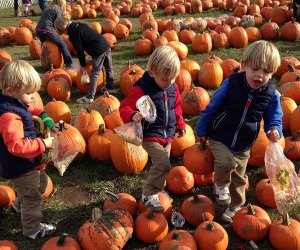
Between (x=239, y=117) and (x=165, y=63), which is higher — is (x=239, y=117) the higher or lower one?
the lower one

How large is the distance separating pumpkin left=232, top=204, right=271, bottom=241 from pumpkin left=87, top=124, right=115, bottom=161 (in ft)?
7.24

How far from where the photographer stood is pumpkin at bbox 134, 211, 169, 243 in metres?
3.79

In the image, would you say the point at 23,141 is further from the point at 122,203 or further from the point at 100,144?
the point at 100,144

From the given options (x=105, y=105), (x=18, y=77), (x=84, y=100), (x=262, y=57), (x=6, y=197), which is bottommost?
(x=6, y=197)

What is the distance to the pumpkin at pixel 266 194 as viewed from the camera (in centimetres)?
426

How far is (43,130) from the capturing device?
12.6ft

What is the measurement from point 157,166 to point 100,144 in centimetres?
147

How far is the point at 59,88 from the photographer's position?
734 cm

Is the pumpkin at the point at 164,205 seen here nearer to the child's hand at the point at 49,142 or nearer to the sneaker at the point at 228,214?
the sneaker at the point at 228,214

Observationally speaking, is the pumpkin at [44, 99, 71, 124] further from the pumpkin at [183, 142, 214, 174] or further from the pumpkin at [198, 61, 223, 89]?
the pumpkin at [198, 61, 223, 89]

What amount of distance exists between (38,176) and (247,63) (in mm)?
2388

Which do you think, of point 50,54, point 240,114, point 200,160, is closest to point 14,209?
point 200,160

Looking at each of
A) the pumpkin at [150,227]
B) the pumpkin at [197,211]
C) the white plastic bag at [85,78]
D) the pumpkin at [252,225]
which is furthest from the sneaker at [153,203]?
the white plastic bag at [85,78]

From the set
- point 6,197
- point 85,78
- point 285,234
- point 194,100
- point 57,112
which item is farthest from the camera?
point 85,78
